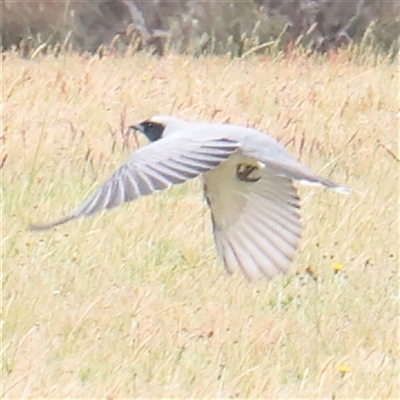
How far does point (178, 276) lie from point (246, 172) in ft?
1.85

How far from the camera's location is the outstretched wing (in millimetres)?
4984

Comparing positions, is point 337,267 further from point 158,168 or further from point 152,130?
point 158,168

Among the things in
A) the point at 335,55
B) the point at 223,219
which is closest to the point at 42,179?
the point at 223,219

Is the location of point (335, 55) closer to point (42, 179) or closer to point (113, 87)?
point (113, 87)

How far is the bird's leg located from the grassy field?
45 cm

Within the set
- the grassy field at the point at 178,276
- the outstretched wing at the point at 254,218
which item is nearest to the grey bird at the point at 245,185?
the outstretched wing at the point at 254,218

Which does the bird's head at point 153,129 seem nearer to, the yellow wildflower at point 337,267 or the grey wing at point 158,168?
A: the grey wing at point 158,168

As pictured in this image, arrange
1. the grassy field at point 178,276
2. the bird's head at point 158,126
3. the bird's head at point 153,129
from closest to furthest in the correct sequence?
the grassy field at point 178,276 → the bird's head at point 158,126 → the bird's head at point 153,129

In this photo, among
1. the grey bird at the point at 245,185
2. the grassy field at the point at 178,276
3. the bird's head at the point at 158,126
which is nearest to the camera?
the grey bird at the point at 245,185

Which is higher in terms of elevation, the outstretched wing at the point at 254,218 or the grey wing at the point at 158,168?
the grey wing at the point at 158,168

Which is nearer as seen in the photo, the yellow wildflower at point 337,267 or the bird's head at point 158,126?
the bird's head at point 158,126

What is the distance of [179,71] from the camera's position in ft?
31.7

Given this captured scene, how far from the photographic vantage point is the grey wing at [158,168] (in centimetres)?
373

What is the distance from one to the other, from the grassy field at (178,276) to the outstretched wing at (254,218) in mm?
224
